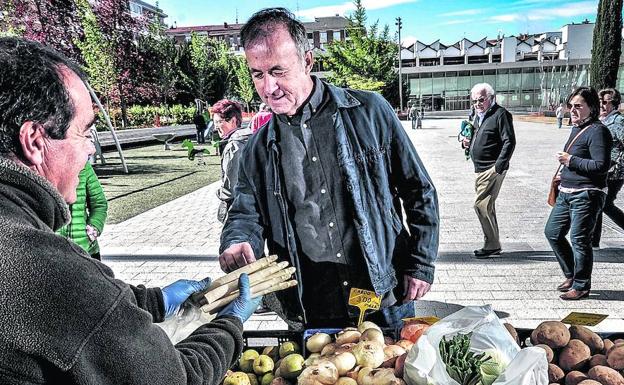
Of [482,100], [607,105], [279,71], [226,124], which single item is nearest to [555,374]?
[279,71]

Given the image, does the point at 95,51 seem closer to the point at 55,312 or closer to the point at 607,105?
the point at 607,105

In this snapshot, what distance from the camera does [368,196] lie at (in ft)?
7.68

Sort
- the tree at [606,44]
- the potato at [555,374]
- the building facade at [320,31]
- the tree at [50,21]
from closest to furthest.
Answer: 1. the potato at [555,374]
2. the tree at [50,21]
3. the tree at [606,44]
4. the building facade at [320,31]

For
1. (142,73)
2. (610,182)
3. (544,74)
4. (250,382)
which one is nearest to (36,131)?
(250,382)

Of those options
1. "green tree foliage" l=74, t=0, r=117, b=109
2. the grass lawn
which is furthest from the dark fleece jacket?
"green tree foliage" l=74, t=0, r=117, b=109

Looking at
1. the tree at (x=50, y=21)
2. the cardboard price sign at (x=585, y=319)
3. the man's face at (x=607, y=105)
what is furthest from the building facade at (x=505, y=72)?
the cardboard price sign at (x=585, y=319)

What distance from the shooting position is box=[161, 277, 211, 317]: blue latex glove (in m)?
1.82

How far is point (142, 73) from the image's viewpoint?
111 ft

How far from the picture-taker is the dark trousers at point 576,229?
4445mm

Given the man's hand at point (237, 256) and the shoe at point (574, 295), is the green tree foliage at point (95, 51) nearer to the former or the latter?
the shoe at point (574, 295)

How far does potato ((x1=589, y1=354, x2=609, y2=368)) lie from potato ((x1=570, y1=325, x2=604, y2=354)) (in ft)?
0.22

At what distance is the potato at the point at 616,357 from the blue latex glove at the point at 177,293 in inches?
59.4

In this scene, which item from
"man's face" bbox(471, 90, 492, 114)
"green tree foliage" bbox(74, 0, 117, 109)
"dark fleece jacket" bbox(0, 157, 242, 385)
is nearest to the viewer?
"dark fleece jacket" bbox(0, 157, 242, 385)

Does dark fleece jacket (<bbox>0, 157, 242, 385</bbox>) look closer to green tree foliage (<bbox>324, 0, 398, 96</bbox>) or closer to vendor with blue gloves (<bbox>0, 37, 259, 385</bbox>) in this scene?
vendor with blue gloves (<bbox>0, 37, 259, 385</bbox>)
